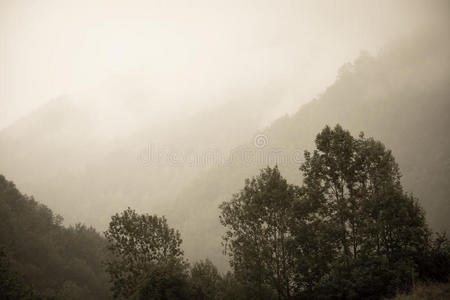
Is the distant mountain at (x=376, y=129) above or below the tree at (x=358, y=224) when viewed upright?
above

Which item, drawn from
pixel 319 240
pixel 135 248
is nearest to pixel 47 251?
pixel 135 248

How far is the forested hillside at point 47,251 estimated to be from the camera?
5991cm

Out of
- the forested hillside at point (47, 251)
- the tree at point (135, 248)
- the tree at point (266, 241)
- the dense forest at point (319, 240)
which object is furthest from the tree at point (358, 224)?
the forested hillside at point (47, 251)

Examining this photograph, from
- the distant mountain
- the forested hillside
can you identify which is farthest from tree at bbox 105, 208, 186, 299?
the distant mountain

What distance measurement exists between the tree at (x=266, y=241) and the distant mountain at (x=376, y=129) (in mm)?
85021

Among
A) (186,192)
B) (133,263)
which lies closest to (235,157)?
(186,192)

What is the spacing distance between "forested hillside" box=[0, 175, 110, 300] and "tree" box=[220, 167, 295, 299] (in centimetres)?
3637

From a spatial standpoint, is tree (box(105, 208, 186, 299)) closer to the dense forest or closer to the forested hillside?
the dense forest

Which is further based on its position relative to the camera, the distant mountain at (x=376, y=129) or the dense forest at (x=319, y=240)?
Answer: the distant mountain at (x=376, y=129)

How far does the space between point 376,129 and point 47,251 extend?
121 metres

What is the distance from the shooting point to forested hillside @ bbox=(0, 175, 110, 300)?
59.9m

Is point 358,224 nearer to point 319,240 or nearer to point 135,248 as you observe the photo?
point 319,240

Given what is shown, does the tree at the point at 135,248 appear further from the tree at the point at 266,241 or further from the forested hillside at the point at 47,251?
the forested hillside at the point at 47,251

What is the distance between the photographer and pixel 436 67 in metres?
139
